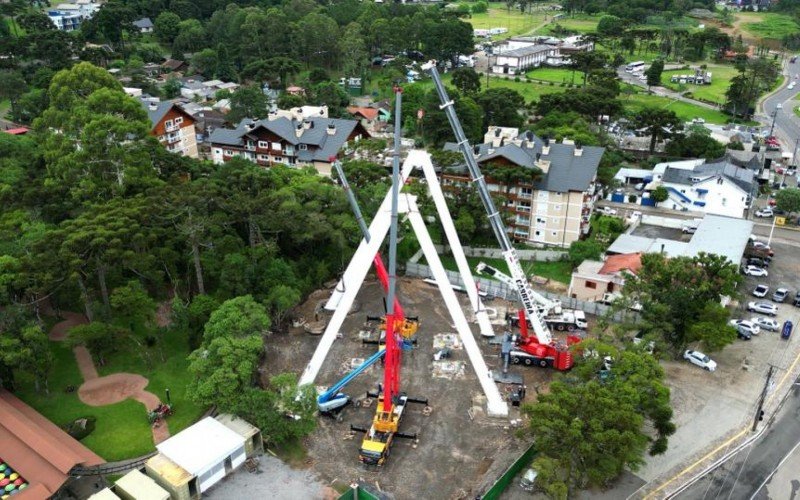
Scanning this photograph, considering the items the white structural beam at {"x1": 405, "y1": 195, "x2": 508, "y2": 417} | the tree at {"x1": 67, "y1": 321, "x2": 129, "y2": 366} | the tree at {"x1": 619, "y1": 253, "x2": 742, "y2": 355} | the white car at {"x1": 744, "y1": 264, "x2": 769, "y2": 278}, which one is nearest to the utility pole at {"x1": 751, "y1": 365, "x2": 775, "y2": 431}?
the tree at {"x1": 619, "y1": 253, "x2": 742, "y2": 355}

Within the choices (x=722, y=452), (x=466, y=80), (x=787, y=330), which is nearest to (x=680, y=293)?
(x=722, y=452)

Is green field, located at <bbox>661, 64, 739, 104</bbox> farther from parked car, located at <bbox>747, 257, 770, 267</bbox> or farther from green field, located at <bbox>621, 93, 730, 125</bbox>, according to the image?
parked car, located at <bbox>747, 257, 770, 267</bbox>

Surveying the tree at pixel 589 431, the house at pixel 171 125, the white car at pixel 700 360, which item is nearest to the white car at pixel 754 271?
the white car at pixel 700 360

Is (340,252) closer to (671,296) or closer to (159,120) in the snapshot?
(671,296)

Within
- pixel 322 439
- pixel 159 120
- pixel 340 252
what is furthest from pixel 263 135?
pixel 322 439

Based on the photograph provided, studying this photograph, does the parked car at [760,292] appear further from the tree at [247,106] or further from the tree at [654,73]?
the tree at [654,73]

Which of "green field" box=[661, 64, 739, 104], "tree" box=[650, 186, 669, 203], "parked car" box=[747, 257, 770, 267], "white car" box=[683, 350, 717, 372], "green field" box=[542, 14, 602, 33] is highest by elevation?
"green field" box=[542, 14, 602, 33]
